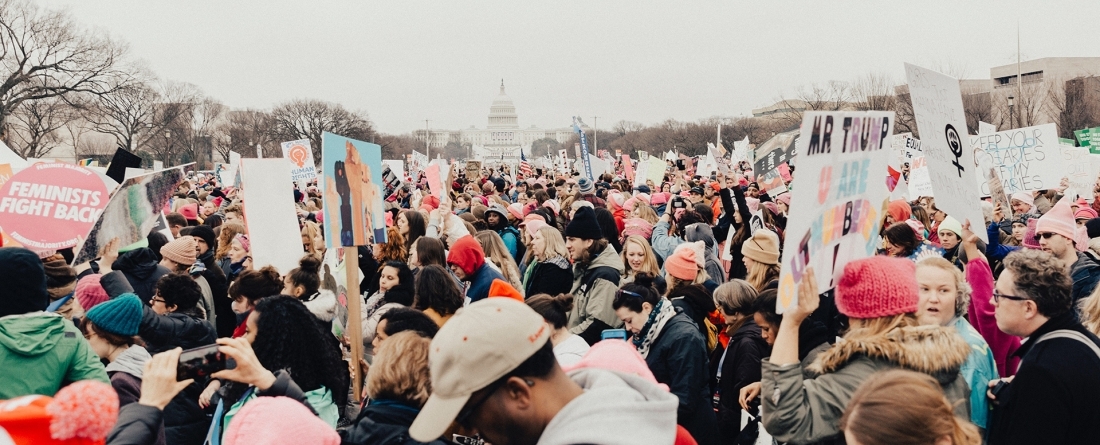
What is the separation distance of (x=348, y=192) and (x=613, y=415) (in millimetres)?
3821

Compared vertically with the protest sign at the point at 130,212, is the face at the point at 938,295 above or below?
below

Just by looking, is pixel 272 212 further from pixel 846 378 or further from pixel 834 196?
pixel 846 378

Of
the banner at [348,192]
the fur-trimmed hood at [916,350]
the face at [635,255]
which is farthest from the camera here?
the face at [635,255]

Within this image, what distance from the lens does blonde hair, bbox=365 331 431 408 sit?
10.7 feet

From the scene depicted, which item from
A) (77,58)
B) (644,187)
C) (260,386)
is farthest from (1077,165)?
(77,58)

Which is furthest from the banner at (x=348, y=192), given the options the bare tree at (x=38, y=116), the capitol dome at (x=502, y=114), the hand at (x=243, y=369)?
the capitol dome at (x=502, y=114)

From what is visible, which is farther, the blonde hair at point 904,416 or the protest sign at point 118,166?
the protest sign at point 118,166

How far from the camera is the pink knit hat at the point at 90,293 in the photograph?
5.53m

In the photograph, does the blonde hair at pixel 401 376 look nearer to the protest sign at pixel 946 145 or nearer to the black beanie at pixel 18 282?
the black beanie at pixel 18 282

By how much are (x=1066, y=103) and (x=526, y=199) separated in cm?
3752

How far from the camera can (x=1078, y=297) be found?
602 centimetres

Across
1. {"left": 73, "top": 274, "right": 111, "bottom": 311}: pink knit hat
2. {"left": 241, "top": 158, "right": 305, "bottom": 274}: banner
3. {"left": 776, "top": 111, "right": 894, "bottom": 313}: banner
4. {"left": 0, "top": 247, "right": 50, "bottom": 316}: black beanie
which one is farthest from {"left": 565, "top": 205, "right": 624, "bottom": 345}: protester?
{"left": 0, "top": 247, "right": 50, "bottom": 316}: black beanie

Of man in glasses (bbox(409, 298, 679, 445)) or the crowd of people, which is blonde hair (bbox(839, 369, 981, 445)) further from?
man in glasses (bbox(409, 298, 679, 445))

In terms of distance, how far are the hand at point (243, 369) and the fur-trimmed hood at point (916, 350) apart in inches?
86.4
